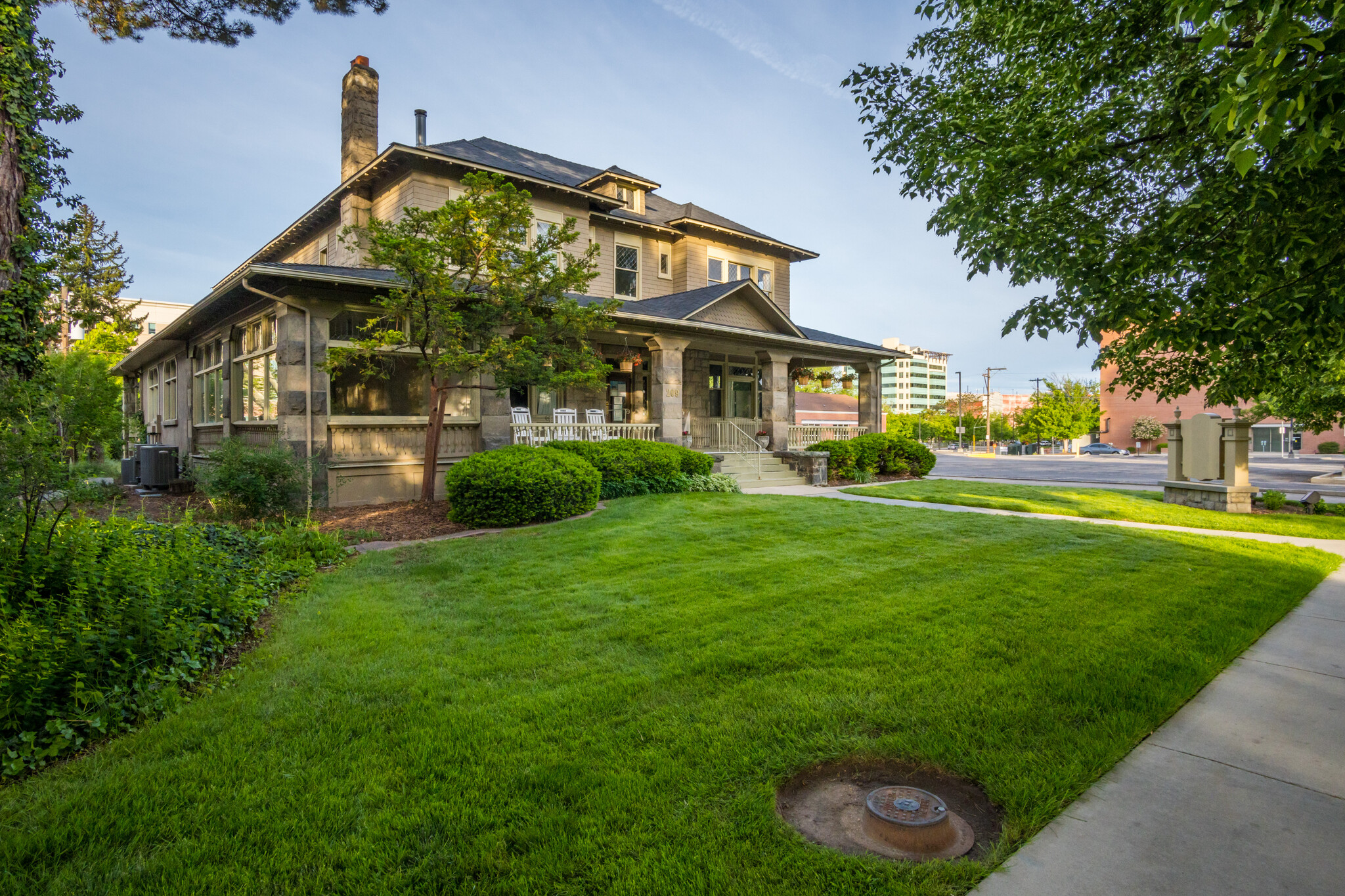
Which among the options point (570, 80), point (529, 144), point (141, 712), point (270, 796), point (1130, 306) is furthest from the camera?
point (529, 144)

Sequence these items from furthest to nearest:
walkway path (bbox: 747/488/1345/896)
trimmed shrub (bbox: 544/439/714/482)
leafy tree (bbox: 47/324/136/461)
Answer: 1. trimmed shrub (bbox: 544/439/714/482)
2. leafy tree (bbox: 47/324/136/461)
3. walkway path (bbox: 747/488/1345/896)

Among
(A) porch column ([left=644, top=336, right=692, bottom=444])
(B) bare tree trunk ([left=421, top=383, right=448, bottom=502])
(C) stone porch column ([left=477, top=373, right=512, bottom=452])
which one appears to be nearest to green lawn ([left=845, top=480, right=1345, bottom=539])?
(A) porch column ([left=644, top=336, right=692, bottom=444])

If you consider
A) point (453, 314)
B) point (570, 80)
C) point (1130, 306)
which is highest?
point (570, 80)

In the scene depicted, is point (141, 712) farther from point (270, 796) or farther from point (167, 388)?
point (167, 388)

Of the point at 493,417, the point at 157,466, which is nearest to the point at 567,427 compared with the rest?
the point at 493,417

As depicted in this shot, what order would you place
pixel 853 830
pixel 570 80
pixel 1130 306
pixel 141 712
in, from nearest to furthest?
pixel 853 830, pixel 141 712, pixel 1130 306, pixel 570 80

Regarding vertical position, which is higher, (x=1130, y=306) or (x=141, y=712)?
(x=1130, y=306)

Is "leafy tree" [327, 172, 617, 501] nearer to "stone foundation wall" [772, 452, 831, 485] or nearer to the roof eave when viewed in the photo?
"stone foundation wall" [772, 452, 831, 485]

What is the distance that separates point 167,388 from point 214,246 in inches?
591

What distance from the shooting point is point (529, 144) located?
2116 cm

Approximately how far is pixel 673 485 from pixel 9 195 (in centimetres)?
975

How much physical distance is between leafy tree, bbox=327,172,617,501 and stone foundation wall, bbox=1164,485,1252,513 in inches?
460

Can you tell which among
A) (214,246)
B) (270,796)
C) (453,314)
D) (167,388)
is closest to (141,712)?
(270,796)

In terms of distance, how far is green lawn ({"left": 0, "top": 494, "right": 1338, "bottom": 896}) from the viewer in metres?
2.28
